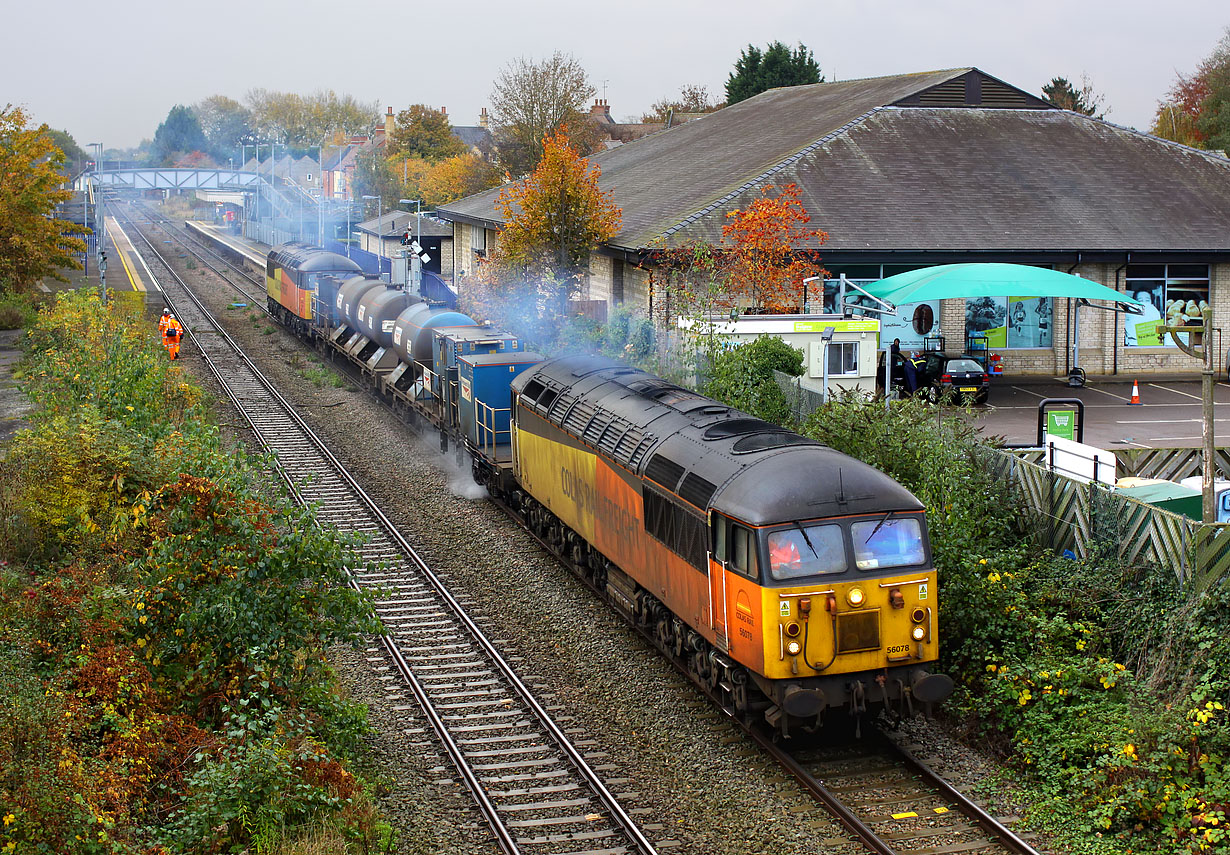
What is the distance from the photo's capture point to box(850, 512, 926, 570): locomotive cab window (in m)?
12.2

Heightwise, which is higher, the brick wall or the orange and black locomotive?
the brick wall

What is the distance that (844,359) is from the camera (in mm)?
25625

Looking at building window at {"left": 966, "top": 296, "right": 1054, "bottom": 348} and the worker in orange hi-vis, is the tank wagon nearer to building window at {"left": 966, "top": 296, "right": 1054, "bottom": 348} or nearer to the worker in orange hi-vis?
building window at {"left": 966, "top": 296, "right": 1054, "bottom": 348}

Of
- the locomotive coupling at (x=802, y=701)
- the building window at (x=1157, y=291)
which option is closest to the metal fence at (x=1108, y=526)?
the locomotive coupling at (x=802, y=701)

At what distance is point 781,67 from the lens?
79250 millimetres

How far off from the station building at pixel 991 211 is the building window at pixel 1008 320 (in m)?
0.04

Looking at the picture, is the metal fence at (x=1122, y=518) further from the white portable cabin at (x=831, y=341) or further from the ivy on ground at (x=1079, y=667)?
the white portable cabin at (x=831, y=341)

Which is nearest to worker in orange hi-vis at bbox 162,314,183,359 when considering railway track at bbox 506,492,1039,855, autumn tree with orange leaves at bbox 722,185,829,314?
autumn tree with orange leaves at bbox 722,185,829,314

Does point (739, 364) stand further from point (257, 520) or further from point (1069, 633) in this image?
point (257, 520)

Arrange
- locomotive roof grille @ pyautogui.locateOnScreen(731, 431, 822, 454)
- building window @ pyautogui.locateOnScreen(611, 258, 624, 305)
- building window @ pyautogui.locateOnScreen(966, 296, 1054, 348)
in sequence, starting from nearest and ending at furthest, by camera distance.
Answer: locomotive roof grille @ pyautogui.locateOnScreen(731, 431, 822, 454), building window @ pyautogui.locateOnScreen(966, 296, 1054, 348), building window @ pyautogui.locateOnScreen(611, 258, 624, 305)

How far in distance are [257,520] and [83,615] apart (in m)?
2.18

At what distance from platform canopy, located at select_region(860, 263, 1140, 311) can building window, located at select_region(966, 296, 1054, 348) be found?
3.82 meters

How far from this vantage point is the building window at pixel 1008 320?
35.3 m

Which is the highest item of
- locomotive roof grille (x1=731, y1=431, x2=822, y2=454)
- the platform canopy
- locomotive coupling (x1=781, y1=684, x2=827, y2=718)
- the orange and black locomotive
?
the platform canopy
